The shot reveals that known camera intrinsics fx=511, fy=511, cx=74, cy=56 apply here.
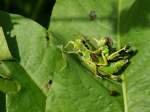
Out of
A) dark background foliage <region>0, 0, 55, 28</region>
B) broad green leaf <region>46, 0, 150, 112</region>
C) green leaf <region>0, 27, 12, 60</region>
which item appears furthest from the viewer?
dark background foliage <region>0, 0, 55, 28</region>

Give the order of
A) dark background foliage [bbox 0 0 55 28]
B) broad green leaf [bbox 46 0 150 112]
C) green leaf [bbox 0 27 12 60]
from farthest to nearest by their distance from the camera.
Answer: dark background foliage [bbox 0 0 55 28] < green leaf [bbox 0 27 12 60] < broad green leaf [bbox 46 0 150 112]

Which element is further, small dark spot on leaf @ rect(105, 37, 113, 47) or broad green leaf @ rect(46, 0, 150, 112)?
small dark spot on leaf @ rect(105, 37, 113, 47)

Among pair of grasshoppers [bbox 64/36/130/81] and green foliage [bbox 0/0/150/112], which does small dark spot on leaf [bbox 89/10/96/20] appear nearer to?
green foliage [bbox 0/0/150/112]

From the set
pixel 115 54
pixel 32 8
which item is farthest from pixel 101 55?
pixel 32 8

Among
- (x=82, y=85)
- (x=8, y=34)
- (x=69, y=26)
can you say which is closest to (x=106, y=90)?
(x=82, y=85)

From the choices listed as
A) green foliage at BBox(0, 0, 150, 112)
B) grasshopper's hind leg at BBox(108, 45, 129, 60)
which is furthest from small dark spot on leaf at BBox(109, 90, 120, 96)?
grasshopper's hind leg at BBox(108, 45, 129, 60)

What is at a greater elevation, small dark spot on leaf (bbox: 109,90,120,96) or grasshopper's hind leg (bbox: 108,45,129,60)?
grasshopper's hind leg (bbox: 108,45,129,60)

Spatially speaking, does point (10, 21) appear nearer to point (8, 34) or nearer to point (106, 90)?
point (8, 34)

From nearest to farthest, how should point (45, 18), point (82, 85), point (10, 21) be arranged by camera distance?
1. point (82, 85)
2. point (10, 21)
3. point (45, 18)
